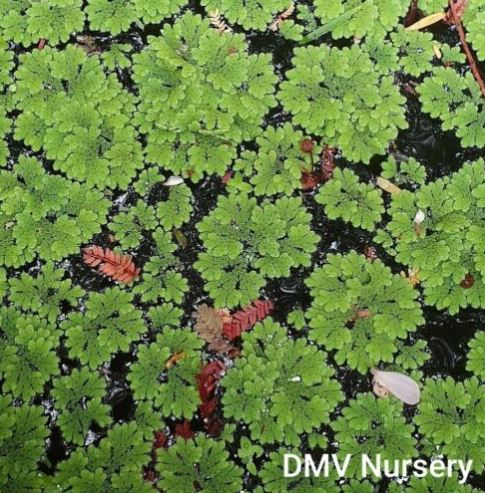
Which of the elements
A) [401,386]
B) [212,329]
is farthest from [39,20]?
[401,386]

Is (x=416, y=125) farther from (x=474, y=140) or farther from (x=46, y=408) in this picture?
(x=46, y=408)

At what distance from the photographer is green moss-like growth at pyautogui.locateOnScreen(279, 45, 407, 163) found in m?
3.11

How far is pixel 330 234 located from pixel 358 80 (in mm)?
784

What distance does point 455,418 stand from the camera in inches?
112

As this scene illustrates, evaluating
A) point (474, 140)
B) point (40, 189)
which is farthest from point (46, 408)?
point (474, 140)

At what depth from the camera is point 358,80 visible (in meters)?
3.15

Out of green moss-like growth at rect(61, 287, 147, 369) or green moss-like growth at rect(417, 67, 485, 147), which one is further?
green moss-like growth at rect(417, 67, 485, 147)

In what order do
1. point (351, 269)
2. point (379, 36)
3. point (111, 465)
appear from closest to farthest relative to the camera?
point (111, 465) < point (351, 269) < point (379, 36)

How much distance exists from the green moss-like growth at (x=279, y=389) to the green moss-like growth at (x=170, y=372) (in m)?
0.16

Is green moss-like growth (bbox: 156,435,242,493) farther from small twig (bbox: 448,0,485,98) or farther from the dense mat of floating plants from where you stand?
small twig (bbox: 448,0,485,98)

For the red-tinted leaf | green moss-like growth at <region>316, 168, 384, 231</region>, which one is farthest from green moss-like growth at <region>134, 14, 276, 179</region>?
the red-tinted leaf

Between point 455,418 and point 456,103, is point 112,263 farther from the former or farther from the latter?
point 456,103

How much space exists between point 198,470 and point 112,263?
3.33ft

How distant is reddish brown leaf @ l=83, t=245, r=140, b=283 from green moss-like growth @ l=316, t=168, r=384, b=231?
953mm
